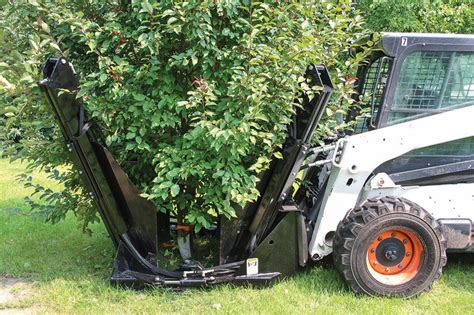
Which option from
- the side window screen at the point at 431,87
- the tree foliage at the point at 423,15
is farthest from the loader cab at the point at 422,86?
the tree foliage at the point at 423,15

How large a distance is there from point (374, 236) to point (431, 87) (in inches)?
55.6

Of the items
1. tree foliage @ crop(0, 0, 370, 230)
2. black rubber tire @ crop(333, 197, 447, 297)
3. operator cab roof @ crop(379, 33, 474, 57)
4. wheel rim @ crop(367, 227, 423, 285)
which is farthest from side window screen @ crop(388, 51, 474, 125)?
wheel rim @ crop(367, 227, 423, 285)

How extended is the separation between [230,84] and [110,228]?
5.31 feet

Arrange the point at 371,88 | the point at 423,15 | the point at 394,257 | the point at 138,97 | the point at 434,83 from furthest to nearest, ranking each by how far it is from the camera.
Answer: the point at 423,15, the point at 371,88, the point at 434,83, the point at 394,257, the point at 138,97

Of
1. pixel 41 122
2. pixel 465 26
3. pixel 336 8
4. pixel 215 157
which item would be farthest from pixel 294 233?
pixel 465 26

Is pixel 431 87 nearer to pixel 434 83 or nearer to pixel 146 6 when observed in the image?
pixel 434 83

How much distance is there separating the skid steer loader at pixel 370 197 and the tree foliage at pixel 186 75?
21 centimetres

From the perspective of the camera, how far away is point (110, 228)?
14.0 feet

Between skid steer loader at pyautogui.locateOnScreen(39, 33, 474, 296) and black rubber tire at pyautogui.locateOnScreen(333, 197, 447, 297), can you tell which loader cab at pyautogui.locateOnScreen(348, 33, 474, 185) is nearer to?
skid steer loader at pyautogui.locateOnScreen(39, 33, 474, 296)

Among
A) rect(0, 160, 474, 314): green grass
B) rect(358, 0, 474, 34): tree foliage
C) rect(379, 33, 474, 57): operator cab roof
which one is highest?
rect(358, 0, 474, 34): tree foliage

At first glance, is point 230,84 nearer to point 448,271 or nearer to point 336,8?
point 336,8

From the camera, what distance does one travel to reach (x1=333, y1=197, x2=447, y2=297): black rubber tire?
4.07 metres

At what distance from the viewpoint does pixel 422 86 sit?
438cm

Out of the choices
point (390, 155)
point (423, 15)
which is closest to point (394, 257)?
point (390, 155)
